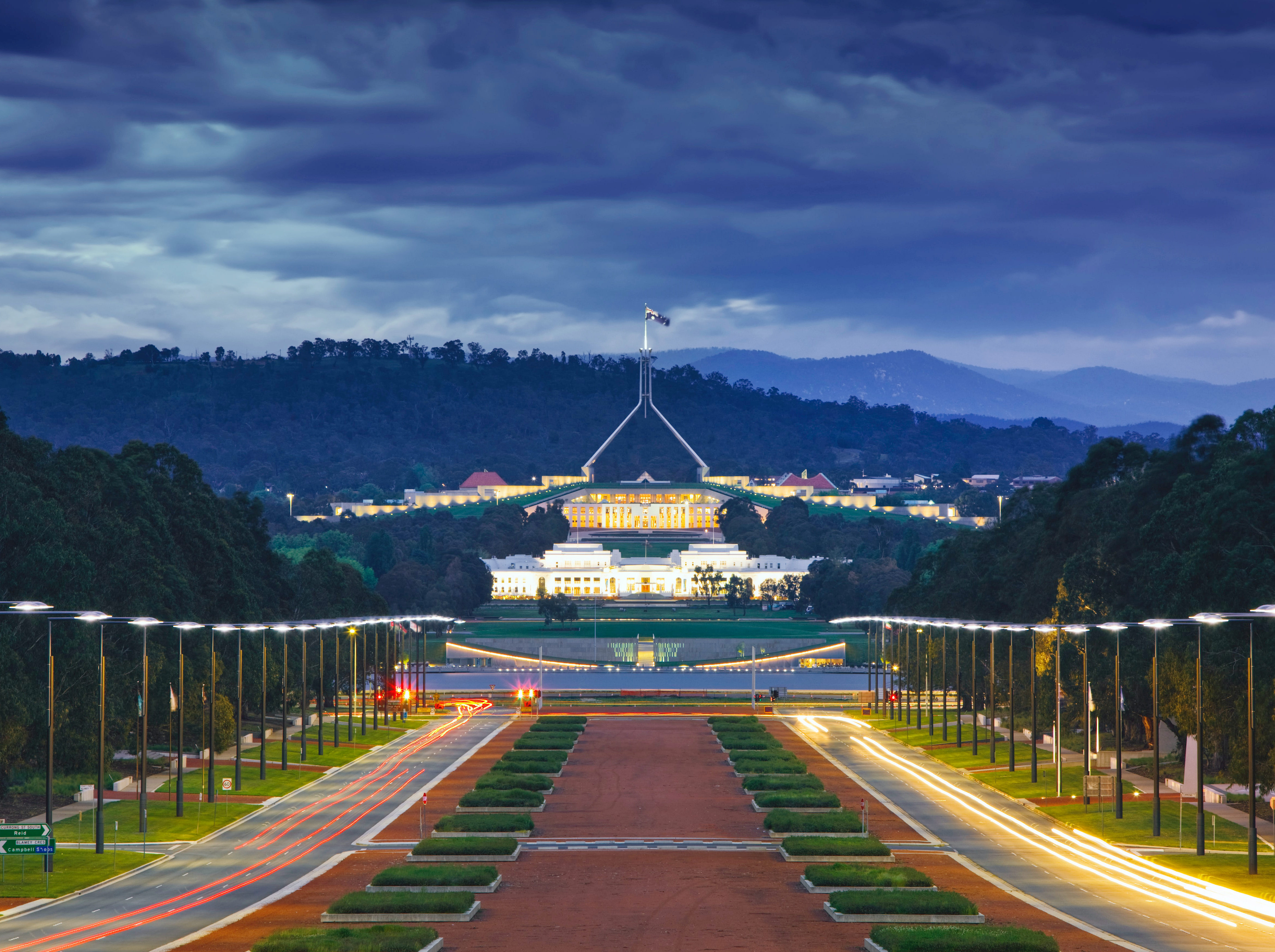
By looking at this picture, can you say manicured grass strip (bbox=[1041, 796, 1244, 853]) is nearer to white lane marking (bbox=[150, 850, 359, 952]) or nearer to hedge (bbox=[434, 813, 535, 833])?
hedge (bbox=[434, 813, 535, 833])

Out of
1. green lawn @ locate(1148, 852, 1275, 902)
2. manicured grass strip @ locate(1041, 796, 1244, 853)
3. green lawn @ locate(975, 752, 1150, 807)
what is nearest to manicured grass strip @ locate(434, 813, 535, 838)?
manicured grass strip @ locate(1041, 796, 1244, 853)

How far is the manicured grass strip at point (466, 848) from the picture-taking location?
47.4 m

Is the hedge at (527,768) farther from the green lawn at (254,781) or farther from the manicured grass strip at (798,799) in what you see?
Answer: the manicured grass strip at (798,799)

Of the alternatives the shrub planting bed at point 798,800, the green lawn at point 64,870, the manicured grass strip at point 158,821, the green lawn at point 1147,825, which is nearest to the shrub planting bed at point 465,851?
the green lawn at point 64,870

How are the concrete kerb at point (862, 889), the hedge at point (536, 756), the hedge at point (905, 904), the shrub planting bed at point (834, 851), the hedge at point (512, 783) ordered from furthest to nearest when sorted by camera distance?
1. the hedge at point (536, 756)
2. the hedge at point (512, 783)
3. the shrub planting bed at point (834, 851)
4. the concrete kerb at point (862, 889)
5. the hedge at point (905, 904)

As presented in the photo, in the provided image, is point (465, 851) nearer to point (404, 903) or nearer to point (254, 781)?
point (404, 903)

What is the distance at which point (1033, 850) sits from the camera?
50.2m

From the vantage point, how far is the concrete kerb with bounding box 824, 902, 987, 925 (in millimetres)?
37875

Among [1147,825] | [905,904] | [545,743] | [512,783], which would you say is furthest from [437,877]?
[545,743]

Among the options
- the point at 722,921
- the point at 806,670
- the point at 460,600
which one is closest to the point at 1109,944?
the point at 722,921

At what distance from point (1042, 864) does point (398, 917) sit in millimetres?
18758

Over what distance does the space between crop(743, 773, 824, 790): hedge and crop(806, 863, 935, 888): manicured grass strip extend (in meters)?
18.4

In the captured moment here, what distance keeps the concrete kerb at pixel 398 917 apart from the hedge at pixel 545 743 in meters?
38.6

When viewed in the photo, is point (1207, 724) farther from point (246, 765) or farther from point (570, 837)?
point (246, 765)
